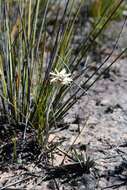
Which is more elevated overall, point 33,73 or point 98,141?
point 33,73

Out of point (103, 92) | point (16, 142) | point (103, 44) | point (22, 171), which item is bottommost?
point (22, 171)

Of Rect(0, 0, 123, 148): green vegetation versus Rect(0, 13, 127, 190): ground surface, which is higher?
Rect(0, 0, 123, 148): green vegetation

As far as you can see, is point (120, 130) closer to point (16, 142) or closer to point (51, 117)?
point (51, 117)

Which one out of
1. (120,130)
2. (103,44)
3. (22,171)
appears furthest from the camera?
(103,44)

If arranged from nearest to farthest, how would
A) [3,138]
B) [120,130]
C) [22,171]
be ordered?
[22,171] < [3,138] < [120,130]

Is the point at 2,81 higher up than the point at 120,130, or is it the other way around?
the point at 2,81

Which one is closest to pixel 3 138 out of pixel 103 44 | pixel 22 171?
pixel 22 171

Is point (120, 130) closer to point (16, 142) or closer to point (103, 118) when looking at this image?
point (103, 118)

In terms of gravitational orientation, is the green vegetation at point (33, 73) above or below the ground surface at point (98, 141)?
above

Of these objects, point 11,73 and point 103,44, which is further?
point 103,44

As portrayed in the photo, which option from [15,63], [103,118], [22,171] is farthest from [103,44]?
[22,171]
